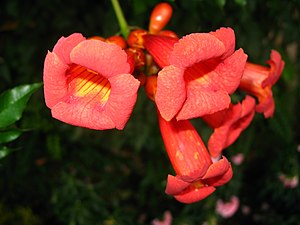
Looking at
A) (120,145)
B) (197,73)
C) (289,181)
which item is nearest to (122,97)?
(197,73)

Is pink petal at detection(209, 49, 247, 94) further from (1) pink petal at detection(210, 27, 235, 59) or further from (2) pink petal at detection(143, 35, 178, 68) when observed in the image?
(2) pink petal at detection(143, 35, 178, 68)

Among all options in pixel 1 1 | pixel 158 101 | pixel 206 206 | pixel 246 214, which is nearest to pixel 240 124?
pixel 158 101

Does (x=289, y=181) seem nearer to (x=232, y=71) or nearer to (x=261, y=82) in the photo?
(x=261, y=82)

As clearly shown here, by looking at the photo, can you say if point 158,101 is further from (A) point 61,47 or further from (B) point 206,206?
(B) point 206,206

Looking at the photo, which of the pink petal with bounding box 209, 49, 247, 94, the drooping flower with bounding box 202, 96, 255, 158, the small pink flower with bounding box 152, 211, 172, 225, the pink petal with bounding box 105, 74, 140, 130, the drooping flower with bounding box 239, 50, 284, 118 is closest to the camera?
the pink petal with bounding box 105, 74, 140, 130

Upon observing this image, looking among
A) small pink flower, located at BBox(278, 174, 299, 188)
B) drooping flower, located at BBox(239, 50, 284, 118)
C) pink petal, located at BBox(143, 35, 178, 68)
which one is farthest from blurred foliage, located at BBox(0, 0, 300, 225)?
pink petal, located at BBox(143, 35, 178, 68)


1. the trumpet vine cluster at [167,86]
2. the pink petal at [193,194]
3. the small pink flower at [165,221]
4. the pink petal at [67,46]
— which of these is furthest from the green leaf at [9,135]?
the small pink flower at [165,221]

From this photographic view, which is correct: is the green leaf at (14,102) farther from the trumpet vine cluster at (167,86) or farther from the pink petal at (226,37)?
the pink petal at (226,37)
